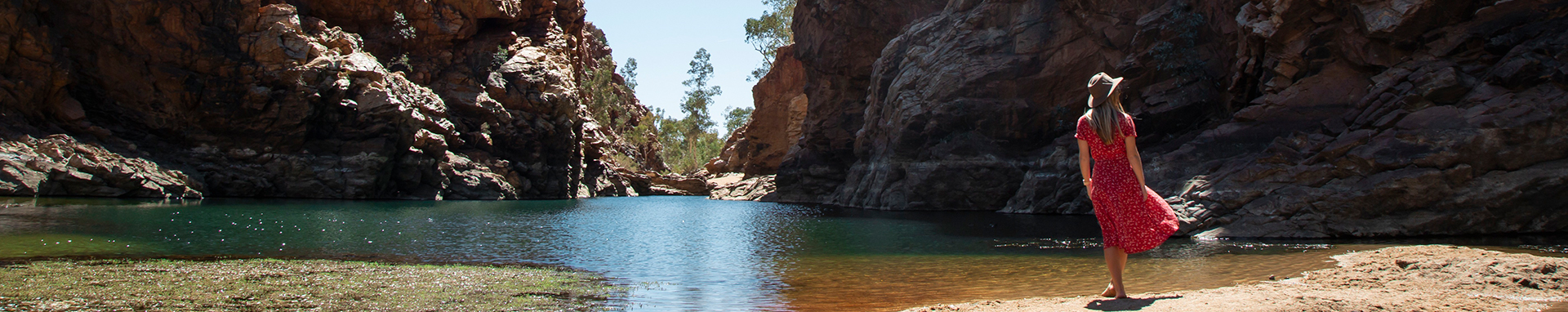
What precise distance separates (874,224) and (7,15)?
36.7m

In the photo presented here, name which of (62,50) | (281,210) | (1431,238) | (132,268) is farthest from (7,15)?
(1431,238)

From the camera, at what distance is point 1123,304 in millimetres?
5852

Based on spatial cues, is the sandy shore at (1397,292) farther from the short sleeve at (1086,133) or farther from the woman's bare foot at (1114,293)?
the short sleeve at (1086,133)

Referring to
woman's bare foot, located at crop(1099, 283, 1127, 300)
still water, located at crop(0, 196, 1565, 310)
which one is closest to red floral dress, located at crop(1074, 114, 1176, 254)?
woman's bare foot, located at crop(1099, 283, 1127, 300)

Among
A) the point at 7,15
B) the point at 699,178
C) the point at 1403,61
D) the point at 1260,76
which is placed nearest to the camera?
the point at 1403,61

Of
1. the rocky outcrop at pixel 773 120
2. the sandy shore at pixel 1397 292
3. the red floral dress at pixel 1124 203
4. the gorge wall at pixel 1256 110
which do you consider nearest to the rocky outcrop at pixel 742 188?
the rocky outcrop at pixel 773 120

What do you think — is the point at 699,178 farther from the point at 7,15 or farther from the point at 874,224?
the point at 874,224

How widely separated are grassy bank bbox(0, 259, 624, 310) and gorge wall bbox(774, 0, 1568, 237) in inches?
492

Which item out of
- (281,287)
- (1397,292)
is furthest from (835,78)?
(1397,292)

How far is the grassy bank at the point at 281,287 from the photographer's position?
6.44 meters

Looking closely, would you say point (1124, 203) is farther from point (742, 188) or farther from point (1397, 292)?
point (742, 188)

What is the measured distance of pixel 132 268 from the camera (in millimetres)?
8602

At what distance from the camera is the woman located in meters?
6.22

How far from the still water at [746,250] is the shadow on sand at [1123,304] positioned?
60.4 inches
